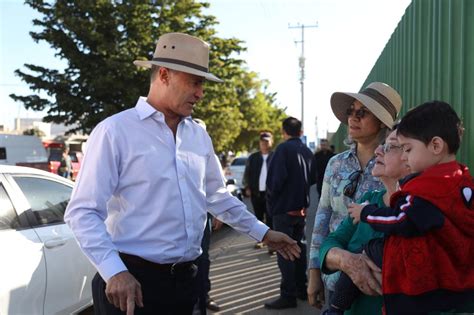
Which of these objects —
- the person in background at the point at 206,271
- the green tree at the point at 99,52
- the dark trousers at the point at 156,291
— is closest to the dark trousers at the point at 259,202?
the person in background at the point at 206,271

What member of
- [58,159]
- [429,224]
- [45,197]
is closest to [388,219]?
[429,224]

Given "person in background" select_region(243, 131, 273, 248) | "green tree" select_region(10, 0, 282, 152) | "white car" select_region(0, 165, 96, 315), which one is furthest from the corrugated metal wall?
"green tree" select_region(10, 0, 282, 152)

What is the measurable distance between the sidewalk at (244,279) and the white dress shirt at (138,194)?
317 cm

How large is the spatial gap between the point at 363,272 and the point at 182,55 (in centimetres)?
138

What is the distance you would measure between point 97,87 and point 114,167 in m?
21.3

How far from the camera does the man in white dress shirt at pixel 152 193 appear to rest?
2223 mm

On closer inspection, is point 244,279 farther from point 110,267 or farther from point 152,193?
point 110,267

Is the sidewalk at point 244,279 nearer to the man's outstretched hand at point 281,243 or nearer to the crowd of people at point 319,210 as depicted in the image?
the man's outstretched hand at point 281,243

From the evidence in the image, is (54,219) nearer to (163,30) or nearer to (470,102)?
(470,102)

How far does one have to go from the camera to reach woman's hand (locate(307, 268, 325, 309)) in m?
2.79

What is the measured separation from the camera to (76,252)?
4164mm

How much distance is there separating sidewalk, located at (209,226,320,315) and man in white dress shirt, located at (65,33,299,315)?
308 centimetres

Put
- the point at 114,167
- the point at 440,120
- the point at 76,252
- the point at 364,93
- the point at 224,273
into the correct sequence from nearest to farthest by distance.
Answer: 1. the point at 440,120
2. the point at 114,167
3. the point at 364,93
4. the point at 76,252
5. the point at 224,273

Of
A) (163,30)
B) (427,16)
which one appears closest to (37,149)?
(163,30)
